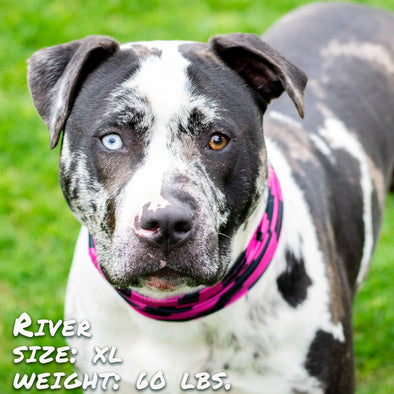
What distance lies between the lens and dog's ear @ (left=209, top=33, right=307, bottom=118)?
2.78 meters

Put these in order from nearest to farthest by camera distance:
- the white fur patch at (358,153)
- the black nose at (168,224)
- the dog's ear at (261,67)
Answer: the black nose at (168,224) → the dog's ear at (261,67) → the white fur patch at (358,153)

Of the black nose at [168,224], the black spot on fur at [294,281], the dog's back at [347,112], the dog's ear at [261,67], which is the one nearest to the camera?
the black nose at [168,224]

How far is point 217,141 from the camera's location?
271 cm

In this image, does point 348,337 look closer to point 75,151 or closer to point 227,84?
point 227,84

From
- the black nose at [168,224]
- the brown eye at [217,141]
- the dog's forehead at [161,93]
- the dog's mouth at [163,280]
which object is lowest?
the dog's mouth at [163,280]

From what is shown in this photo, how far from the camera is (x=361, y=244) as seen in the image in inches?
148

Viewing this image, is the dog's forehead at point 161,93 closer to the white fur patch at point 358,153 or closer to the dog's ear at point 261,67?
the dog's ear at point 261,67

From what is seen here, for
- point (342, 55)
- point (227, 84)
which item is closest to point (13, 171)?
point (342, 55)

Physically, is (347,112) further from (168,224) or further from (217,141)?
(168,224)

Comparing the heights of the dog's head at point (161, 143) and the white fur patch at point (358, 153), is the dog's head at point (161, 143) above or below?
above

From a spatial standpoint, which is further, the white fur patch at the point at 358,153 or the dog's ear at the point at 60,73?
the white fur patch at the point at 358,153

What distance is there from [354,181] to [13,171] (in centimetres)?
279

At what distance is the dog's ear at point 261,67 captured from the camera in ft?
9.13

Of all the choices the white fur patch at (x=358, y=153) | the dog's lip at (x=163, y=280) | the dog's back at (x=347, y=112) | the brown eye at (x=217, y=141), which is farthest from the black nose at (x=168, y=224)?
the white fur patch at (x=358, y=153)
